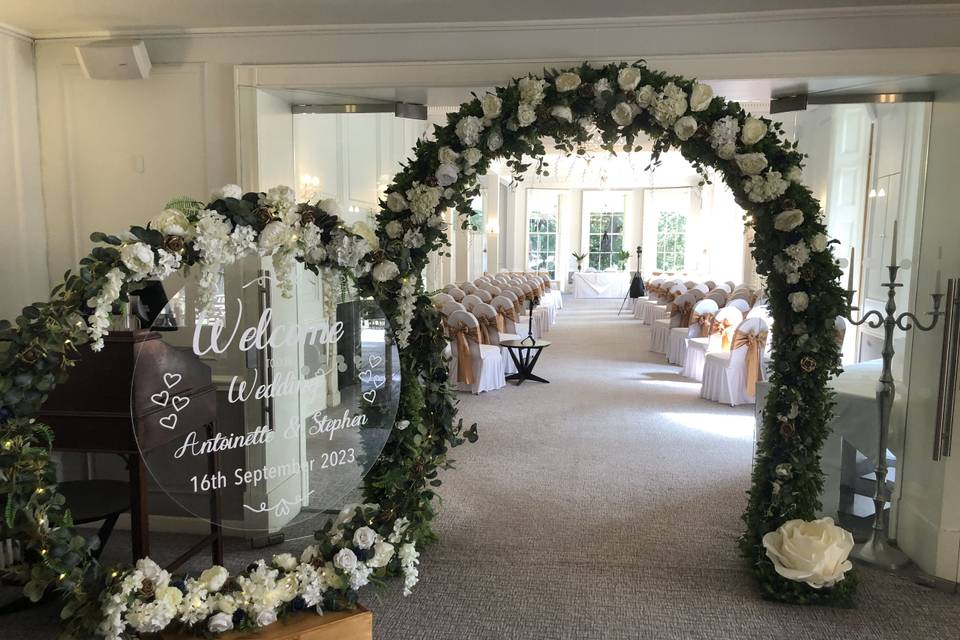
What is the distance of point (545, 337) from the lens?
38.6 ft

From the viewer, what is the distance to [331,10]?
3346 mm

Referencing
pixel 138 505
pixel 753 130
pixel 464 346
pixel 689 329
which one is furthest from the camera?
pixel 689 329

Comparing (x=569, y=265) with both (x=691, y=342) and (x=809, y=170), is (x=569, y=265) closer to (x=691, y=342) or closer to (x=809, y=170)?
A: (x=691, y=342)

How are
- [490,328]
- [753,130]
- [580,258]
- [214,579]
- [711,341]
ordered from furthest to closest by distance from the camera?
[580,258], [490,328], [711,341], [753,130], [214,579]

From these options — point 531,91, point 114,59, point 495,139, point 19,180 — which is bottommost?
point 19,180

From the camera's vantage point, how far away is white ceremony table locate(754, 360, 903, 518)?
147 inches

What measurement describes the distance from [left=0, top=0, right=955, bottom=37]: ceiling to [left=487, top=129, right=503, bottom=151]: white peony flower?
24.8 inches

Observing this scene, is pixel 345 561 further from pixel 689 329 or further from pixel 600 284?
pixel 600 284

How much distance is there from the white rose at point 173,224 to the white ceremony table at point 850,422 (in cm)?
298

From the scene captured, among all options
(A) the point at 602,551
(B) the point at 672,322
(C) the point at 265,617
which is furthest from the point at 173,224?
(B) the point at 672,322

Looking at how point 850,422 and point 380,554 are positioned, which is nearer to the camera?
point 380,554

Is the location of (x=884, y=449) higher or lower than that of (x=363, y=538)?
higher

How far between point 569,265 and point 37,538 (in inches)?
738

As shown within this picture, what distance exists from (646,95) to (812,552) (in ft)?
7.32
